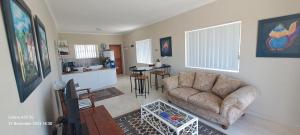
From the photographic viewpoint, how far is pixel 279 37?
2281mm

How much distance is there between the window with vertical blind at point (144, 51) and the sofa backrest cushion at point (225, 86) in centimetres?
335

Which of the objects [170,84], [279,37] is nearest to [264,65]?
[279,37]

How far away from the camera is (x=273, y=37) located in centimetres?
234

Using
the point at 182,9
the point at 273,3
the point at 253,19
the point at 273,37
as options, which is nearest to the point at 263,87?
the point at 273,37

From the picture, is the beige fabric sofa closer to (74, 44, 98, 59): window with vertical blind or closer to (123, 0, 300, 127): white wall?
(123, 0, 300, 127): white wall

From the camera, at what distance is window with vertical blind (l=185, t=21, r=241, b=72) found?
2.93 metres

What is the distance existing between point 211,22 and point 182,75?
1.51 m

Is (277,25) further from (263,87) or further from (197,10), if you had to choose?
(197,10)

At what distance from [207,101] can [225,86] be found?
555 mm

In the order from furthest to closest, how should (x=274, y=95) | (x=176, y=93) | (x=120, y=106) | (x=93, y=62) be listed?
(x=93, y=62)
(x=120, y=106)
(x=176, y=93)
(x=274, y=95)

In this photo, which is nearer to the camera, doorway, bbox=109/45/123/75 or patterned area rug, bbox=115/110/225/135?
patterned area rug, bbox=115/110/225/135

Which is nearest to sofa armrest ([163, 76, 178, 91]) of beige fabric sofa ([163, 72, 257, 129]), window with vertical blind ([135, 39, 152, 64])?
beige fabric sofa ([163, 72, 257, 129])

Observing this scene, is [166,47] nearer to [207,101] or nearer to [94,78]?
[207,101]

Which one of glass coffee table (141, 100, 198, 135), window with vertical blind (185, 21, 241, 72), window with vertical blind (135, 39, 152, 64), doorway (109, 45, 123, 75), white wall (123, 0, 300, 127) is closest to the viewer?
glass coffee table (141, 100, 198, 135)
